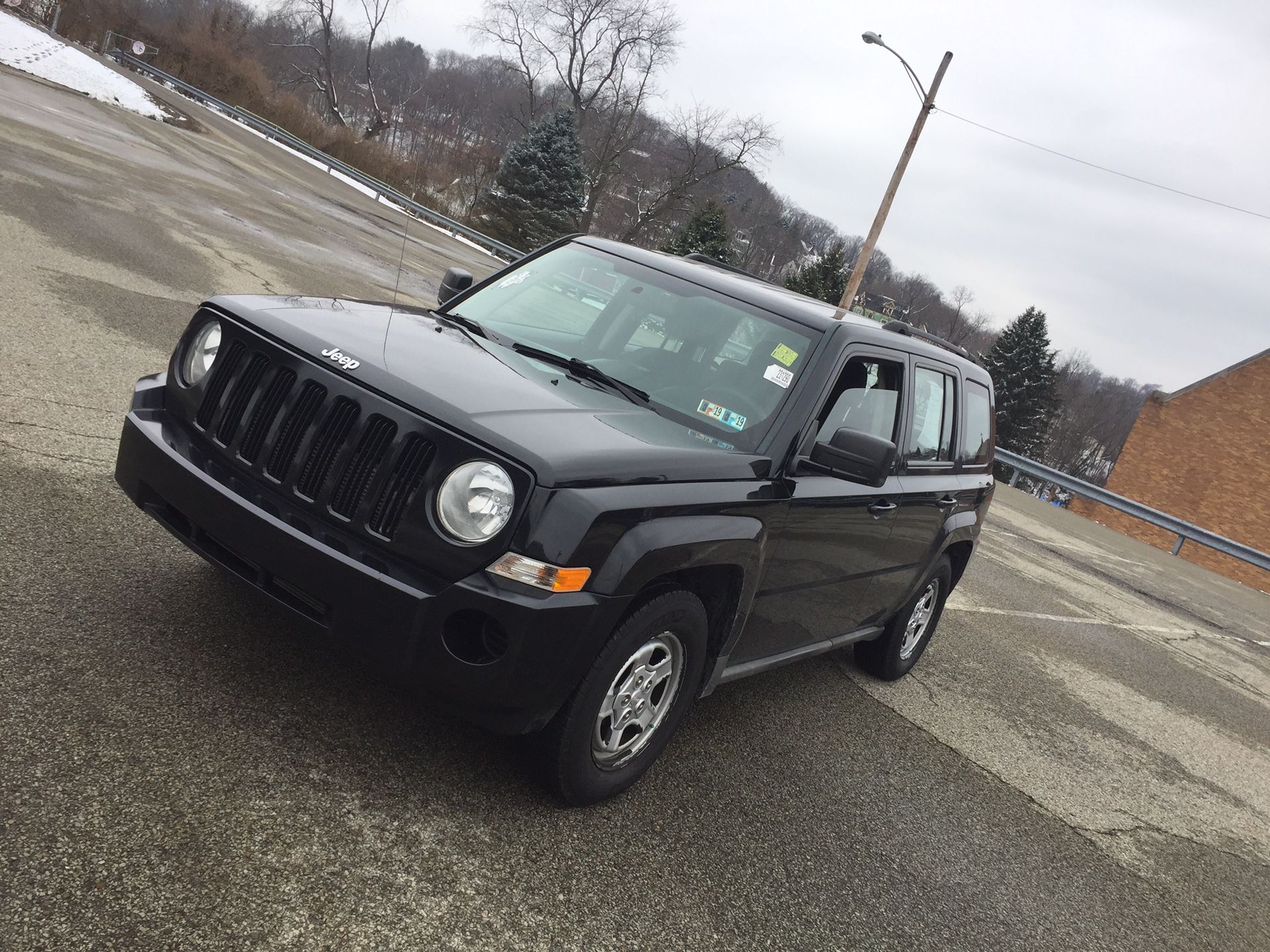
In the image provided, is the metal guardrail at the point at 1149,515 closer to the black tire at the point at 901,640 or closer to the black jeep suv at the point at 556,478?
the black tire at the point at 901,640

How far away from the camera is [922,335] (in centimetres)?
558

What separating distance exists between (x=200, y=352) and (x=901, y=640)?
4.14 meters

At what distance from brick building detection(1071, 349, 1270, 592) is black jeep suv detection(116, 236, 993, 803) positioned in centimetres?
2870

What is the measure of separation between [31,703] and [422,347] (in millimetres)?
1673

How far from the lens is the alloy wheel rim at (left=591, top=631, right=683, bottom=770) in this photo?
11.2 ft

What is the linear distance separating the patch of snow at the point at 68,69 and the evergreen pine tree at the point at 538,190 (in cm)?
1349

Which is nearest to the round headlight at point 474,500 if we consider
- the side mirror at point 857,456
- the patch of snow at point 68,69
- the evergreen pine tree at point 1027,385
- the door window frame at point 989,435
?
the side mirror at point 857,456

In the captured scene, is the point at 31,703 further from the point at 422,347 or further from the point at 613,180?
the point at 613,180

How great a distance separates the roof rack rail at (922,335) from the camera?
5191 mm

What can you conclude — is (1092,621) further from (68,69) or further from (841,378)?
(68,69)

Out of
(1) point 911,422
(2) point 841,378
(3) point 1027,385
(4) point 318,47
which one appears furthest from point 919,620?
(4) point 318,47

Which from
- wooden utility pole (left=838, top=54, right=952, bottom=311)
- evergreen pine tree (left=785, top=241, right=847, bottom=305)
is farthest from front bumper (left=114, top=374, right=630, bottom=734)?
evergreen pine tree (left=785, top=241, right=847, bottom=305)

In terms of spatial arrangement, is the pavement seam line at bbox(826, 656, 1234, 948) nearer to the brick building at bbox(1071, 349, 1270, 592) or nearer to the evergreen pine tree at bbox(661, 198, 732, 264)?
the brick building at bbox(1071, 349, 1270, 592)

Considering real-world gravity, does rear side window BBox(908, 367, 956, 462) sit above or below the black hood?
above
